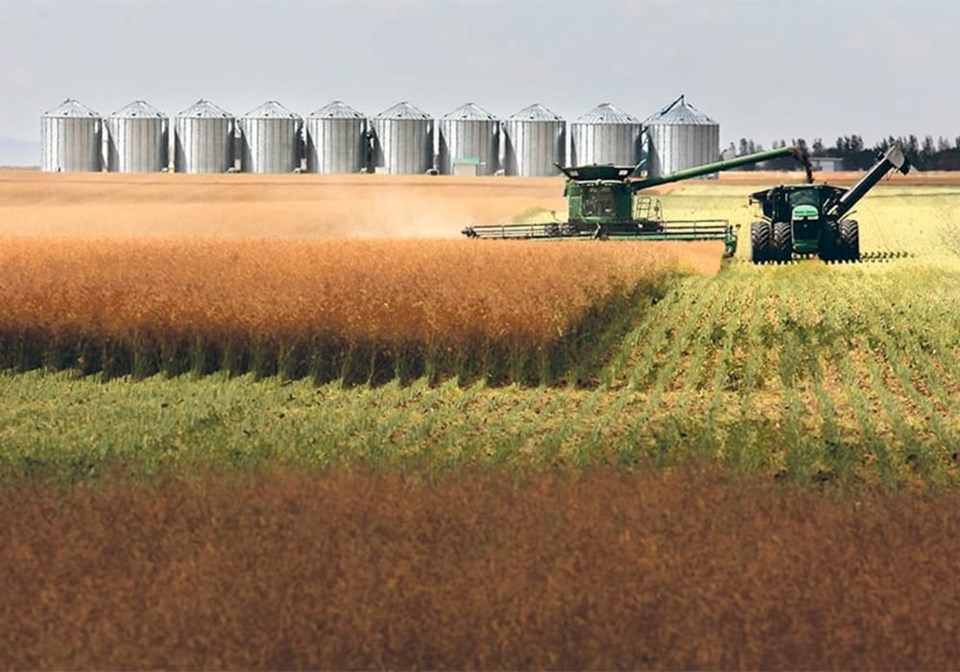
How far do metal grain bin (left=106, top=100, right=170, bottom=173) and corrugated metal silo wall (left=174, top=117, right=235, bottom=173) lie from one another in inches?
58.4

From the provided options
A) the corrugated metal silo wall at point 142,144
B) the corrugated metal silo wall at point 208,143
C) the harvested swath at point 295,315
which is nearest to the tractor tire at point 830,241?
the harvested swath at point 295,315

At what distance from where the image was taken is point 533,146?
3174 inches

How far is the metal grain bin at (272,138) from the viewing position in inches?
3145

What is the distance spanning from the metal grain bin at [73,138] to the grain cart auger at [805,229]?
5563 cm

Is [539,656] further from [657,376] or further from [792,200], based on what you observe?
[792,200]

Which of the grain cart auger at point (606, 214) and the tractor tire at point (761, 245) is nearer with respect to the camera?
the tractor tire at point (761, 245)

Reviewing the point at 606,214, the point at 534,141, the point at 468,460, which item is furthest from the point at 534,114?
the point at 468,460

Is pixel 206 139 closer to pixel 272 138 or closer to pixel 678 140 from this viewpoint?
pixel 272 138

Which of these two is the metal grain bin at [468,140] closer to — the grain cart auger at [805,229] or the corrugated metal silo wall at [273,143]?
the corrugated metal silo wall at [273,143]

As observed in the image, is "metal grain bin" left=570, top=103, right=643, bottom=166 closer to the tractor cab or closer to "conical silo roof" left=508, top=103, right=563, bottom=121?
"conical silo roof" left=508, top=103, right=563, bottom=121

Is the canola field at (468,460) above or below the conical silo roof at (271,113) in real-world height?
below

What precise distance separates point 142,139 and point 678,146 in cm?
2849

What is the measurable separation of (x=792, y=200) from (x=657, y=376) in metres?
17.7

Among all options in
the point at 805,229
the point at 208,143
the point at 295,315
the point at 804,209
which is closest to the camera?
the point at 295,315
